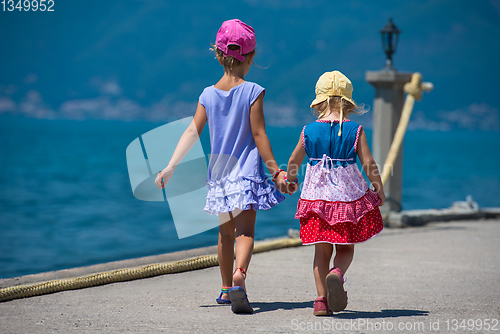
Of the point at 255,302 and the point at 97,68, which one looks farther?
the point at 97,68

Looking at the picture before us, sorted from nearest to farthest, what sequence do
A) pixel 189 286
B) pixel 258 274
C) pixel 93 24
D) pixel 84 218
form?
pixel 189 286 < pixel 258 274 < pixel 84 218 < pixel 93 24

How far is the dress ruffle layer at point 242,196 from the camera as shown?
3105 mm

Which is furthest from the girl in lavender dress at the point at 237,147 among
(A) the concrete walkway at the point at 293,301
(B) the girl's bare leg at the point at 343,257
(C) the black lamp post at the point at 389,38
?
(C) the black lamp post at the point at 389,38

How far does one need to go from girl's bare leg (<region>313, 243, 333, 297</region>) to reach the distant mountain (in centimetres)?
12197

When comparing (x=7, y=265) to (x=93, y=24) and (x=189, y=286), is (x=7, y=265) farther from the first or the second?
(x=93, y=24)

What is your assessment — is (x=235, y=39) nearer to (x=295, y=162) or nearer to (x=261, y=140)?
(x=261, y=140)

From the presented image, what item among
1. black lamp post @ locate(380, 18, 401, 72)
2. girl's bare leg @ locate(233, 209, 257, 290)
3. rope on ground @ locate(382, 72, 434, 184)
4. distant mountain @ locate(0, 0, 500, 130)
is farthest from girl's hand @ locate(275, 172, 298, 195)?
distant mountain @ locate(0, 0, 500, 130)

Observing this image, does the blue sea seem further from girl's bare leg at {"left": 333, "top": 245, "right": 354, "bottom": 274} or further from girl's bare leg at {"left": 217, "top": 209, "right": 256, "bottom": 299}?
girl's bare leg at {"left": 333, "top": 245, "right": 354, "bottom": 274}

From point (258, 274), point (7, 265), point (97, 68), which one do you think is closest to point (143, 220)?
point (7, 265)

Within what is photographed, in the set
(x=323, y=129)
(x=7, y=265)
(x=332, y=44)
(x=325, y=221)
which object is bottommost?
(x=7, y=265)

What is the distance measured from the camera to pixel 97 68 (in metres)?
150

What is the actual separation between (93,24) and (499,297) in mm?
169640

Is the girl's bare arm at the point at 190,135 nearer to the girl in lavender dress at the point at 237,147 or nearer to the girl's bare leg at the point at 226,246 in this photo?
the girl in lavender dress at the point at 237,147

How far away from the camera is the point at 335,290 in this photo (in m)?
2.82
